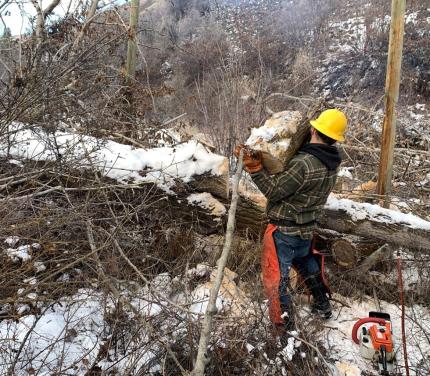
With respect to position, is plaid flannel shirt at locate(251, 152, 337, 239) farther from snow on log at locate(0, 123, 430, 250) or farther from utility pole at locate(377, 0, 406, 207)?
utility pole at locate(377, 0, 406, 207)

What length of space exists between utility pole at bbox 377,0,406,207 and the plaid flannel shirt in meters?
1.06

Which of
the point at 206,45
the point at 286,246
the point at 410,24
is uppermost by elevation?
the point at 410,24

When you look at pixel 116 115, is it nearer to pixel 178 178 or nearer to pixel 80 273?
pixel 178 178

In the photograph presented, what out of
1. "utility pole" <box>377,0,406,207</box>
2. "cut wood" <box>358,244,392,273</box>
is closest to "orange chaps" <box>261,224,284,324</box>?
"cut wood" <box>358,244,392,273</box>

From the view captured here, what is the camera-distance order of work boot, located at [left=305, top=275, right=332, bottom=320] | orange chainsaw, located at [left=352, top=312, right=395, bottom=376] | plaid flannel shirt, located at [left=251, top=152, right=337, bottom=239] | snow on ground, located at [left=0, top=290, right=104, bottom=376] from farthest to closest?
work boot, located at [left=305, top=275, right=332, bottom=320] < plaid flannel shirt, located at [left=251, top=152, right=337, bottom=239] < orange chainsaw, located at [left=352, top=312, right=395, bottom=376] < snow on ground, located at [left=0, top=290, right=104, bottom=376]

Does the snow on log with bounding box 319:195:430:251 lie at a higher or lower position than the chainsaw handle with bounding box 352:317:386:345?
higher

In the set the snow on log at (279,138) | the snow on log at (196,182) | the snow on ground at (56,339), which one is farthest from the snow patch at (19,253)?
the snow on log at (279,138)

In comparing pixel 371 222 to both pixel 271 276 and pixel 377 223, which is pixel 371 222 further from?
pixel 271 276

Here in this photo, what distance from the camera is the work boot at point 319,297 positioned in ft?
9.70

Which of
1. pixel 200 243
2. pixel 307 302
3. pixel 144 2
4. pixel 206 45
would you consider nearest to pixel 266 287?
pixel 307 302

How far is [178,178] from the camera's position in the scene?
3.05 metres

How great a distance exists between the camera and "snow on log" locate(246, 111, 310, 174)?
2.59m

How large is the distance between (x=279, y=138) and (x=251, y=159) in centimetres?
34

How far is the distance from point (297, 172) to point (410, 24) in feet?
37.6
